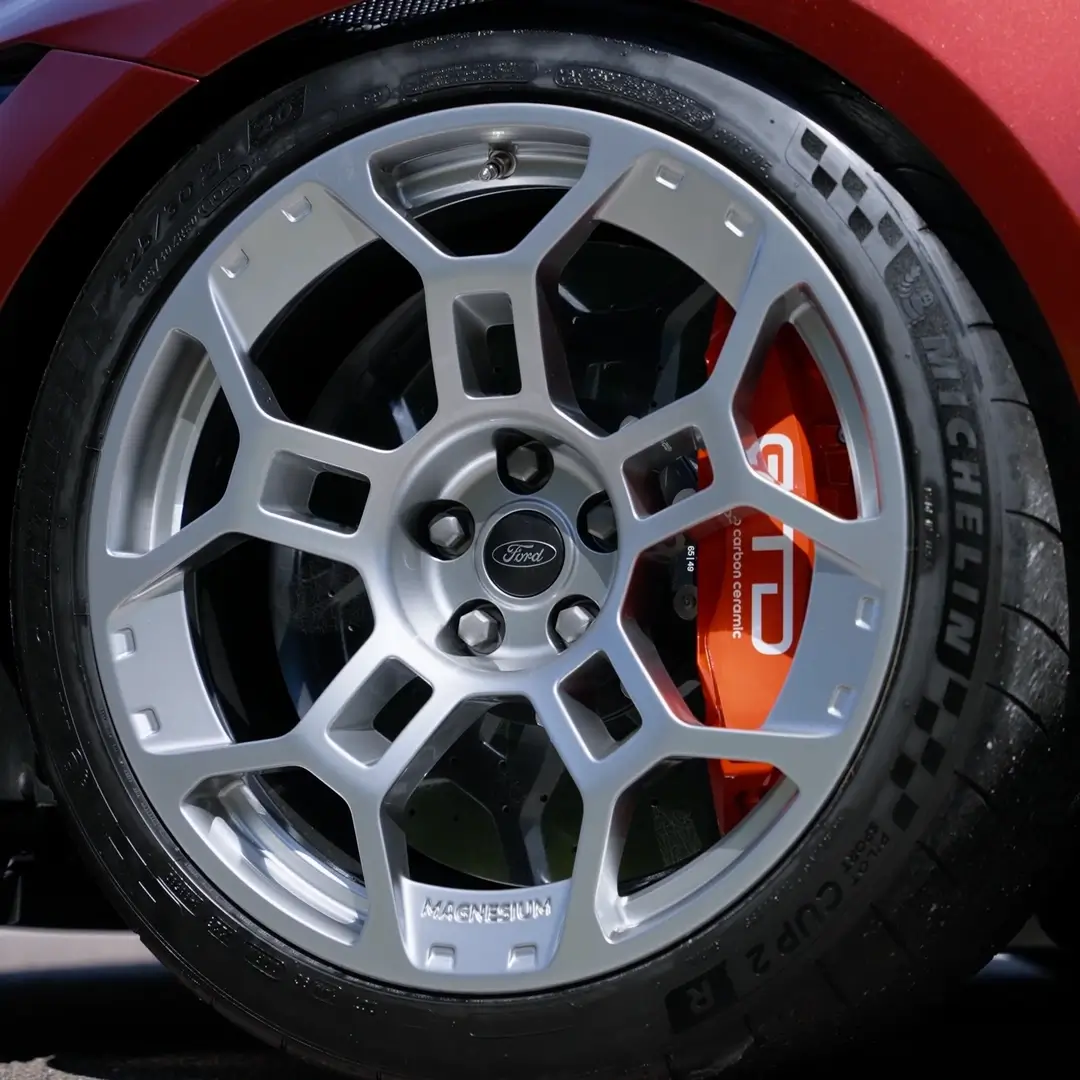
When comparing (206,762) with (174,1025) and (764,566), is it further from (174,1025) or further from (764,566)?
(174,1025)

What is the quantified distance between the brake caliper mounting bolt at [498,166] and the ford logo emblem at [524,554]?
0.42m

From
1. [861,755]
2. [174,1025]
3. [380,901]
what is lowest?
[174,1025]

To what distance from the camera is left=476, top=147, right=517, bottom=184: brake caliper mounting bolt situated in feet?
4.91

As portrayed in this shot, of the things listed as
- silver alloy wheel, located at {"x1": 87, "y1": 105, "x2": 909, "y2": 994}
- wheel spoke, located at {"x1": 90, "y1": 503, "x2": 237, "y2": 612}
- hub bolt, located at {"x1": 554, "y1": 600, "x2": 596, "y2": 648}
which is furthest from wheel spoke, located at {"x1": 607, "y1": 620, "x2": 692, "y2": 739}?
wheel spoke, located at {"x1": 90, "y1": 503, "x2": 237, "y2": 612}

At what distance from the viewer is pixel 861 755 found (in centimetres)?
124

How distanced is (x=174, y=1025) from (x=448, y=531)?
1091 mm

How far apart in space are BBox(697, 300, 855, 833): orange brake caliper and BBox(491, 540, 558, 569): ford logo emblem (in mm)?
201

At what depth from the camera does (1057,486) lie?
4.08 feet

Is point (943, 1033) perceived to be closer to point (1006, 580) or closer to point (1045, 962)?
point (1045, 962)

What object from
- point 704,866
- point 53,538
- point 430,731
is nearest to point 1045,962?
point 704,866

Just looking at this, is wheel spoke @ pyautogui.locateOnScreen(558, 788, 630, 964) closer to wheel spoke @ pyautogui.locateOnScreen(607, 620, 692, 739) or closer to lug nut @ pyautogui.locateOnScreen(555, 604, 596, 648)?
wheel spoke @ pyautogui.locateOnScreen(607, 620, 692, 739)

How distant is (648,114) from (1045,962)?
1.64m

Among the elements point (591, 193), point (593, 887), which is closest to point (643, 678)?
point (593, 887)

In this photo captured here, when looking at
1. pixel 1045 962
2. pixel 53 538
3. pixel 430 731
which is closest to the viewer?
pixel 430 731
